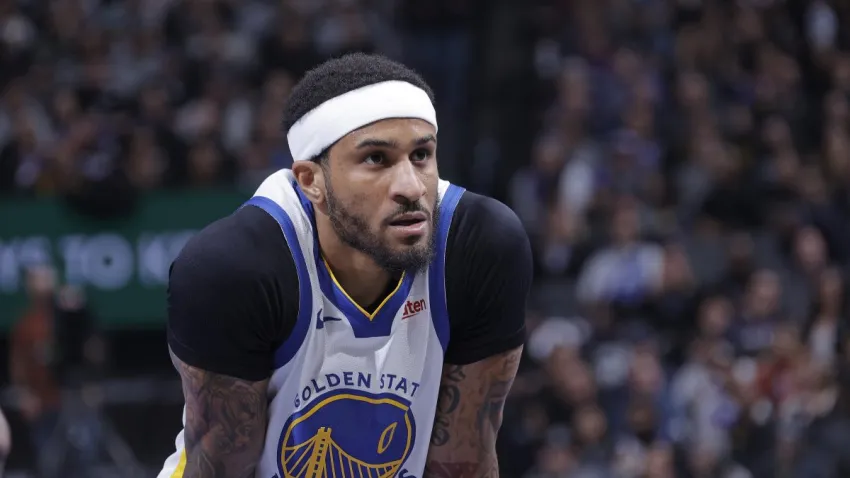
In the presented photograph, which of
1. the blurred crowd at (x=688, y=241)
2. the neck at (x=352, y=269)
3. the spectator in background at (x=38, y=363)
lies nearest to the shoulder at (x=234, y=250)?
the neck at (x=352, y=269)

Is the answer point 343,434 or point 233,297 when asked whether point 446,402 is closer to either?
point 343,434

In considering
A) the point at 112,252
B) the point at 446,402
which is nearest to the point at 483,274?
the point at 446,402

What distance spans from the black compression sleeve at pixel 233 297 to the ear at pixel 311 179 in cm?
18

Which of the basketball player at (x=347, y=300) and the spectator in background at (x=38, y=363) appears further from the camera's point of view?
the spectator in background at (x=38, y=363)

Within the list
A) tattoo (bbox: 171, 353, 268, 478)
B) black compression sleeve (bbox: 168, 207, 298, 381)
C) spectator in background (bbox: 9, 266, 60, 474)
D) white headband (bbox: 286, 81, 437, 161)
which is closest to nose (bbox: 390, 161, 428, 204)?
white headband (bbox: 286, 81, 437, 161)

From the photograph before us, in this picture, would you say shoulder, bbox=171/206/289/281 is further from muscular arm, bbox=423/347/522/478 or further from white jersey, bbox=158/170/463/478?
muscular arm, bbox=423/347/522/478

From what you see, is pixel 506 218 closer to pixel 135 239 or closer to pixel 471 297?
pixel 471 297

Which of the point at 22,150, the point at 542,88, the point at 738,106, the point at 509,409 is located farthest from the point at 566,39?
the point at 22,150

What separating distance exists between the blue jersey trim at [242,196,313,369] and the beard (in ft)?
0.43

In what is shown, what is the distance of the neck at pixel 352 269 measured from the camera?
13.1ft

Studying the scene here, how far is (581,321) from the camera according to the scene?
10625 millimetres

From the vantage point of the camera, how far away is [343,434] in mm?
3998

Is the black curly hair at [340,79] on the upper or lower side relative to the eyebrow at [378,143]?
upper

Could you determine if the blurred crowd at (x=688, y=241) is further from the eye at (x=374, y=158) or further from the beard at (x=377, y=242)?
the eye at (x=374, y=158)
